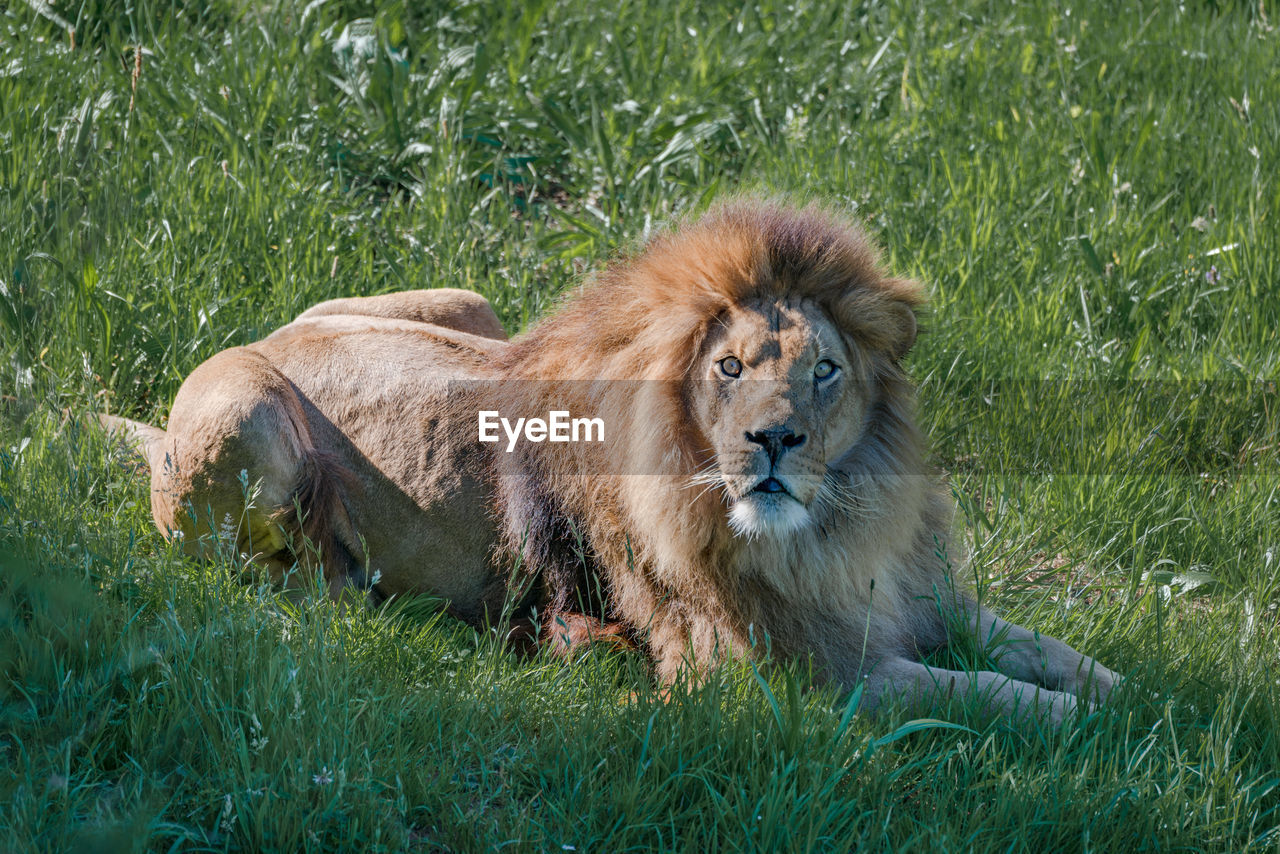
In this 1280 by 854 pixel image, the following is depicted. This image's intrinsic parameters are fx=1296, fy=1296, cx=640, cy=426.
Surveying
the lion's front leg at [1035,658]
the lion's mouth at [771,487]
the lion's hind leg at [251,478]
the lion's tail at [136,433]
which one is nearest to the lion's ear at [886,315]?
the lion's mouth at [771,487]

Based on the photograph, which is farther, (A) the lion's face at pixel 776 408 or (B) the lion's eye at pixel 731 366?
(B) the lion's eye at pixel 731 366

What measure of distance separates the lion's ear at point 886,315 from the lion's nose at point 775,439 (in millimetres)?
438

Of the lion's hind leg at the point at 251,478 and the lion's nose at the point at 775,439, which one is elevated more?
the lion's nose at the point at 775,439

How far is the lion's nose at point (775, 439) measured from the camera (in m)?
3.33

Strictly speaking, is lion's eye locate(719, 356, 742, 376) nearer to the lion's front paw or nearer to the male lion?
the male lion

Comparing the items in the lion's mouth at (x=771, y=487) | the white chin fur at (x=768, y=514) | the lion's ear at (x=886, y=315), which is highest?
the lion's ear at (x=886, y=315)

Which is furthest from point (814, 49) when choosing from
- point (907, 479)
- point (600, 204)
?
point (907, 479)

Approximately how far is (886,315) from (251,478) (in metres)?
1.96

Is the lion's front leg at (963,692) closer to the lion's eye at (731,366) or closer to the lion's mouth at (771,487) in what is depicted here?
the lion's mouth at (771,487)

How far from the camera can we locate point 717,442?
11.5ft

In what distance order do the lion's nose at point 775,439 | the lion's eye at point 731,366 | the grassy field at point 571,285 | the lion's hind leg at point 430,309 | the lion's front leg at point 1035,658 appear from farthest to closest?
the lion's hind leg at point 430,309, the lion's front leg at point 1035,658, the lion's eye at point 731,366, the lion's nose at point 775,439, the grassy field at point 571,285

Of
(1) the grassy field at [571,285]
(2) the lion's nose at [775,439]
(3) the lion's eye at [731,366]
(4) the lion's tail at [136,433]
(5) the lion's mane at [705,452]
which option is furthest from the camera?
(4) the lion's tail at [136,433]

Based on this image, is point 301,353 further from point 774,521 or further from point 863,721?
point 863,721

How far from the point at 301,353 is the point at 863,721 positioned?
225 cm
